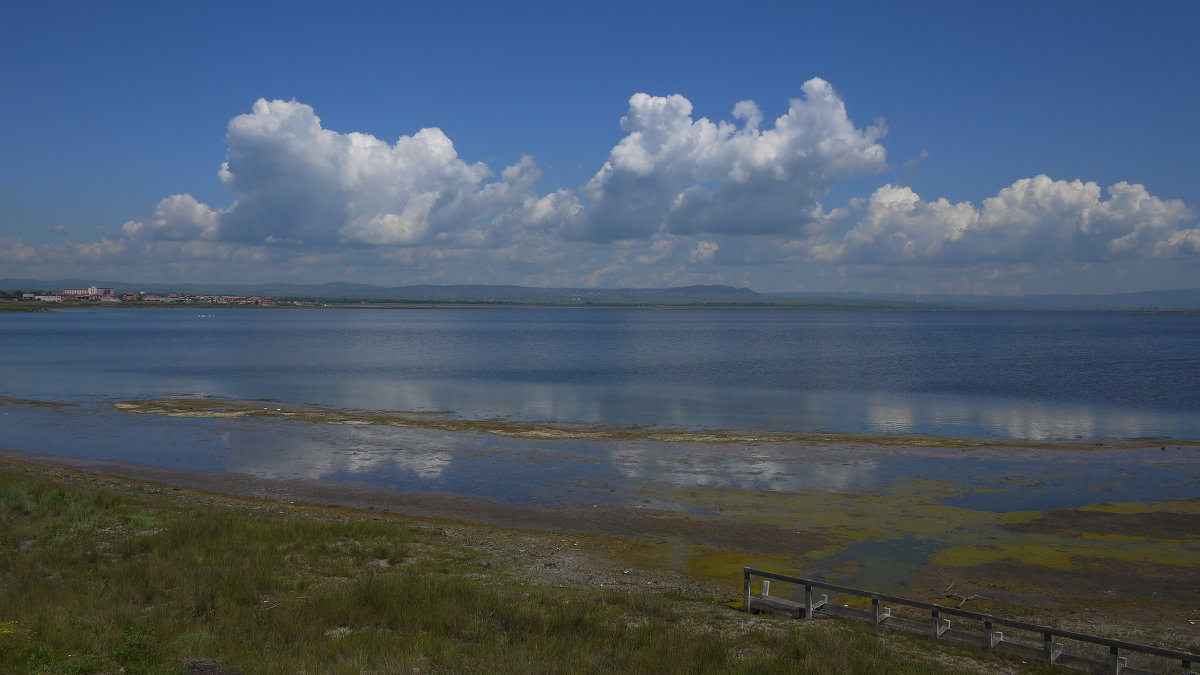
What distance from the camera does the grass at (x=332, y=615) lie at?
421 inches

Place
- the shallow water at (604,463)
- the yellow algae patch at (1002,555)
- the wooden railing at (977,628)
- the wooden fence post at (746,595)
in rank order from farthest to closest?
the shallow water at (604,463), the yellow algae patch at (1002,555), the wooden fence post at (746,595), the wooden railing at (977,628)

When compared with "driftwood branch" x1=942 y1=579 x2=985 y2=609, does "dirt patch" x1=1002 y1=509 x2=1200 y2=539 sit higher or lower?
higher

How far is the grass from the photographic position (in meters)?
10.7

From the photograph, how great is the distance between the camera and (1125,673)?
11.1 m

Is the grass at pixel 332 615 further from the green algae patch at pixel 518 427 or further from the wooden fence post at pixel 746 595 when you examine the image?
the green algae patch at pixel 518 427

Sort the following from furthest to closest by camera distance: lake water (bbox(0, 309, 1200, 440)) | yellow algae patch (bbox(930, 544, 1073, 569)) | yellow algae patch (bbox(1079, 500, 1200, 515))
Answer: lake water (bbox(0, 309, 1200, 440)) → yellow algae patch (bbox(1079, 500, 1200, 515)) → yellow algae patch (bbox(930, 544, 1073, 569))

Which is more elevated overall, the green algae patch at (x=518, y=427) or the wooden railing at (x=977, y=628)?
the wooden railing at (x=977, y=628)

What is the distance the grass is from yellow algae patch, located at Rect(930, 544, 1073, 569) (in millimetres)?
6501

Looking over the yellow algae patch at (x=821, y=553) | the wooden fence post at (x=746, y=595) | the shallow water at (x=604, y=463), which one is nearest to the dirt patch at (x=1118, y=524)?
the shallow water at (x=604, y=463)

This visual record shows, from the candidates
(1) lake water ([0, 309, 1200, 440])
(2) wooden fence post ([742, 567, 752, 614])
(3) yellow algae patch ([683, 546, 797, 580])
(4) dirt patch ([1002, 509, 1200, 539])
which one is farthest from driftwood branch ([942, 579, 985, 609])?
(1) lake water ([0, 309, 1200, 440])

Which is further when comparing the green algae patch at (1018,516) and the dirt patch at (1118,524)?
the green algae patch at (1018,516)

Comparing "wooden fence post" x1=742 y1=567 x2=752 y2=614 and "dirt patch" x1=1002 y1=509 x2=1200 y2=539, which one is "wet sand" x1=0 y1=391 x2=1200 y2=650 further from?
"wooden fence post" x1=742 y1=567 x2=752 y2=614

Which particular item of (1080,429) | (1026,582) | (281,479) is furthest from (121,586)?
(1080,429)

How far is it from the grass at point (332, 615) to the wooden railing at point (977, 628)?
19.1 inches
